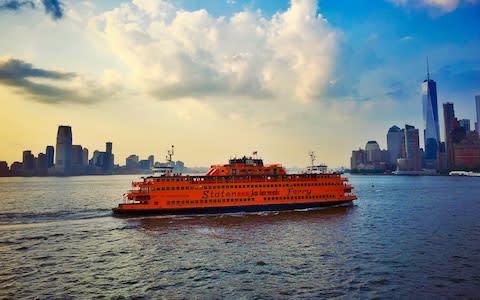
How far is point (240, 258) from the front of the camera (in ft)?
112

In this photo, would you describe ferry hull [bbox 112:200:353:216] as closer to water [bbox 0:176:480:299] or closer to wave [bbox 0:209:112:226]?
water [bbox 0:176:480:299]

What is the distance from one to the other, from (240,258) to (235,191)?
3412cm

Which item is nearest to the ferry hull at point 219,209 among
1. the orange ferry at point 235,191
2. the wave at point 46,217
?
the orange ferry at point 235,191

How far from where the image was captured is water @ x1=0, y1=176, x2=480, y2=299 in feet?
83.7

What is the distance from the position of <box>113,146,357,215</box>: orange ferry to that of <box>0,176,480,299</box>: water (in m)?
6.05

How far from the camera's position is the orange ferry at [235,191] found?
208 ft

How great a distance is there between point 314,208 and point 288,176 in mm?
9316

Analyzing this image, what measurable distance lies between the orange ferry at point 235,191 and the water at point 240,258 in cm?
605

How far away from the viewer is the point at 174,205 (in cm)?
6394

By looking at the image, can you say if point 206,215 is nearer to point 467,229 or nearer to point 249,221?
point 249,221

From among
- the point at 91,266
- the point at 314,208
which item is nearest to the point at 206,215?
the point at 314,208

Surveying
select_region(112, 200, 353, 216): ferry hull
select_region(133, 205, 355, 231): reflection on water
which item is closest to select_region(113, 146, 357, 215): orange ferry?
select_region(112, 200, 353, 216): ferry hull

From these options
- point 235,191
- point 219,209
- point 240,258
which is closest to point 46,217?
point 219,209

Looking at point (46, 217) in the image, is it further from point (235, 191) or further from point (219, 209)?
point (235, 191)
